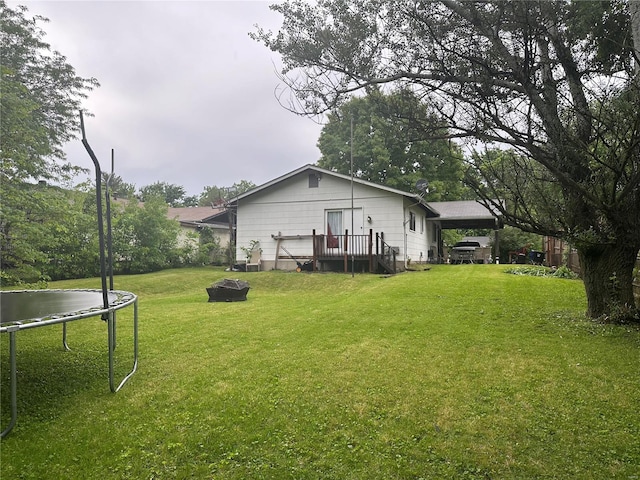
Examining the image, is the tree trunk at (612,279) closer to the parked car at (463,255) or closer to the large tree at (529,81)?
the large tree at (529,81)

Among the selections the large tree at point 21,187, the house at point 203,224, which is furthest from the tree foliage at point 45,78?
the house at point 203,224

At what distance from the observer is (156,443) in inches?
101

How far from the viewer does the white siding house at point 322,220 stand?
15.2m

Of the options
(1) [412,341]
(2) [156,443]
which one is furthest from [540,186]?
(2) [156,443]

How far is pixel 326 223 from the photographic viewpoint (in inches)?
635

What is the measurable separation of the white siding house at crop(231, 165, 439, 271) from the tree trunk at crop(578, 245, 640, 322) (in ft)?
28.7

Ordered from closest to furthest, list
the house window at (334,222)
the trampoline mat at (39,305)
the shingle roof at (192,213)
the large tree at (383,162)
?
the trampoline mat at (39,305) < the house window at (334,222) < the large tree at (383,162) < the shingle roof at (192,213)

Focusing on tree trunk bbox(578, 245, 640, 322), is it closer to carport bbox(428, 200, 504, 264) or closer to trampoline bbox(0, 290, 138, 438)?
trampoline bbox(0, 290, 138, 438)

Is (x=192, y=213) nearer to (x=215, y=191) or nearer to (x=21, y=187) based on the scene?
(x=21, y=187)

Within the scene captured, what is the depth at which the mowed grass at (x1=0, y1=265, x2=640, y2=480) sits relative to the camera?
7.72 ft

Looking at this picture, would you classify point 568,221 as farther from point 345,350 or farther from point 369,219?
point 369,219

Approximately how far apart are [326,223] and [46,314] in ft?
43.3

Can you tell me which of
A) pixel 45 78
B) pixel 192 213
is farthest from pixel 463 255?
pixel 45 78

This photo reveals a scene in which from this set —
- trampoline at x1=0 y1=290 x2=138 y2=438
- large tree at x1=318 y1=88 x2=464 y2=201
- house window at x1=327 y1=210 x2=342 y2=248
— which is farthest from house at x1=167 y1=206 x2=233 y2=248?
trampoline at x1=0 y1=290 x2=138 y2=438
